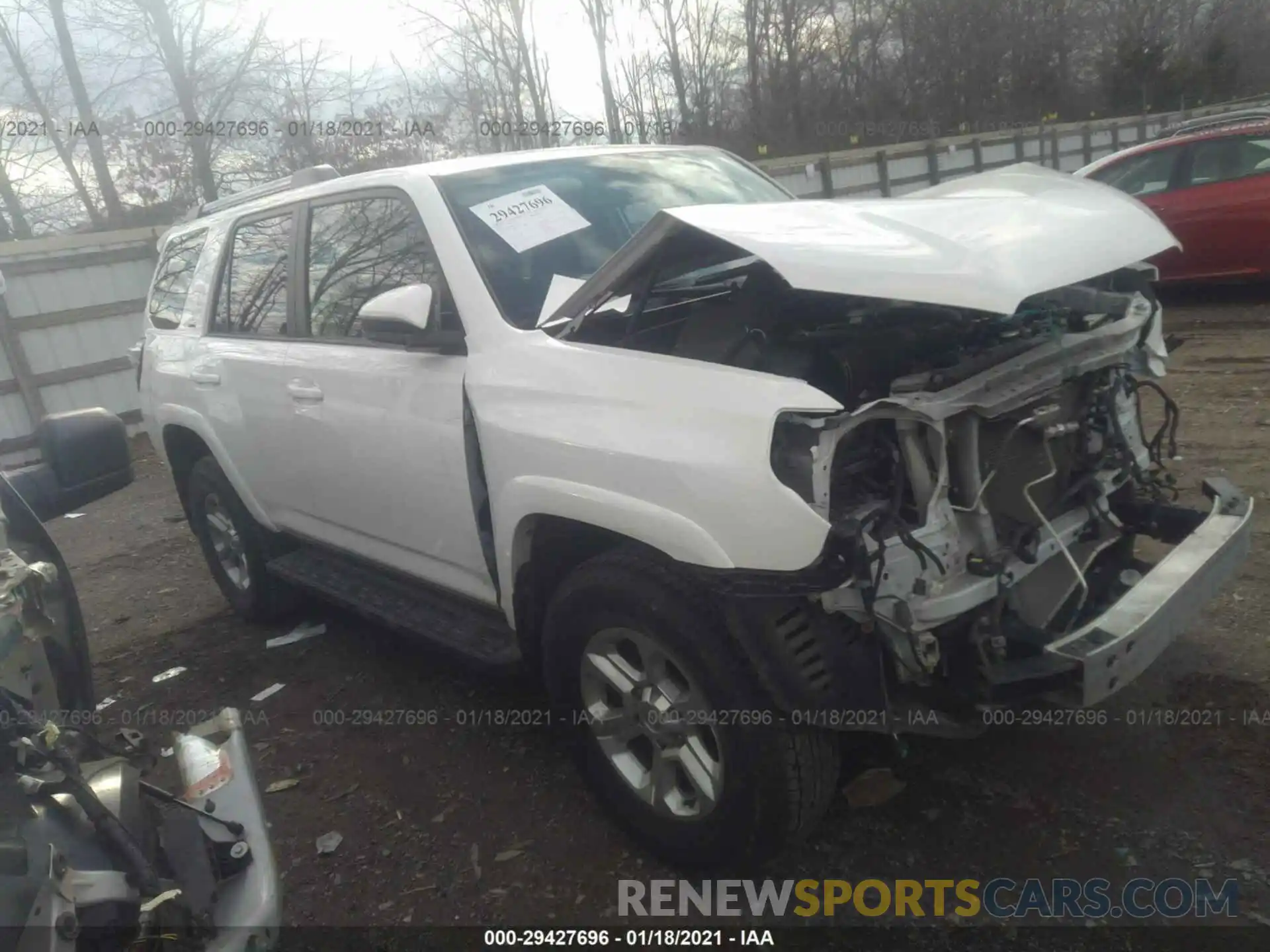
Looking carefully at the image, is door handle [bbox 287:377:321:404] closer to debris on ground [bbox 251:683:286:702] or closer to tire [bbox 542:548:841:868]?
debris on ground [bbox 251:683:286:702]

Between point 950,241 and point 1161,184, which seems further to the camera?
point 1161,184

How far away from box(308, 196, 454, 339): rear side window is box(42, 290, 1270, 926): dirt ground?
1558mm

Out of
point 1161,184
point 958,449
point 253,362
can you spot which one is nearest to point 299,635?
point 253,362

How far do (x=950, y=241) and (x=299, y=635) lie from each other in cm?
373

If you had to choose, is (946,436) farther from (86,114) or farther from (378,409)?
(86,114)

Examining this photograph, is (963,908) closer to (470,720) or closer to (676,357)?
(676,357)

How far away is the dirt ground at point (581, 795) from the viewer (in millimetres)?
2584

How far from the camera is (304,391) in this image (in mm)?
3654

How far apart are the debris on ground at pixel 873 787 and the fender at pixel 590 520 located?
112 centimetres

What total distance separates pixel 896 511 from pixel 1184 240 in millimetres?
7941

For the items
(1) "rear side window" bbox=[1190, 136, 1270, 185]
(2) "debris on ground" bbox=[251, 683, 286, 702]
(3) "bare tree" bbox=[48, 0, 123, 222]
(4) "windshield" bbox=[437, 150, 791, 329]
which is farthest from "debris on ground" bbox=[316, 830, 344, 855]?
(3) "bare tree" bbox=[48, 0, 123, 222]

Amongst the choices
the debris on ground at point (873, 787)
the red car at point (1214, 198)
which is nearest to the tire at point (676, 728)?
the debris on ground at point (873, 787)

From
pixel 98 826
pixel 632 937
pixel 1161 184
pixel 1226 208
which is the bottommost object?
pixel 632 937

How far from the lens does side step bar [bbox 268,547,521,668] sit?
3055mm
